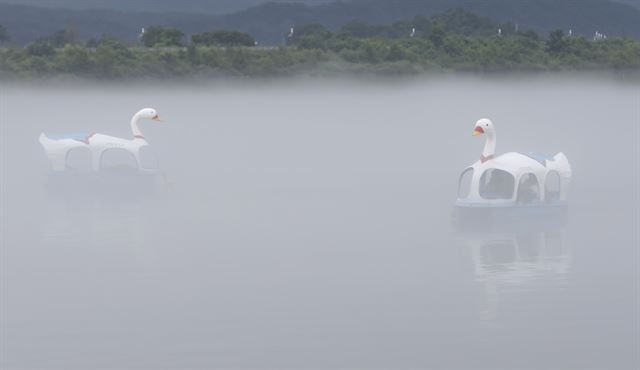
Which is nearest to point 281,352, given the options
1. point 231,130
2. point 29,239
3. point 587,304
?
point 587,304

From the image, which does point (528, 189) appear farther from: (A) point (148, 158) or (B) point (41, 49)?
(B) point (41, 49)

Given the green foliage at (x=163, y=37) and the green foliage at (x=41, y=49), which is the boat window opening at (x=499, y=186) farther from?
the green foliage at (x=163, y=37)

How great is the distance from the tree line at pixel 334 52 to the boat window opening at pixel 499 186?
22.4m

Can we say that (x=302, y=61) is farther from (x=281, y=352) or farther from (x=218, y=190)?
(x=281, y=352)

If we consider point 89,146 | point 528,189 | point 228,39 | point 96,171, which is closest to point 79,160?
point 96,171

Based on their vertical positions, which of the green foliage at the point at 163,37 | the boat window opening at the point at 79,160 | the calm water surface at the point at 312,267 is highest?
the green foliage at the point at 163,37

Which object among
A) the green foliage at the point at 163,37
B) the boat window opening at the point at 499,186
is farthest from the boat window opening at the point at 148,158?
the green foliage at the point at 163,37

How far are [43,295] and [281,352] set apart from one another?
9.27 feet

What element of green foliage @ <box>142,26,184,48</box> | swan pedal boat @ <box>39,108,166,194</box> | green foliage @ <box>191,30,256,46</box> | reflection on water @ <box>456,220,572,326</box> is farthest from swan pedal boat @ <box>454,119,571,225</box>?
green foliage @ <box>191,30,256,46</box>

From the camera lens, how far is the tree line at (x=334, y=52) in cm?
4116

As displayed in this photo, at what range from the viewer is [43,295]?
14266 mm

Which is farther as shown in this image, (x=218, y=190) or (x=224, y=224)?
(x=218, y=190)

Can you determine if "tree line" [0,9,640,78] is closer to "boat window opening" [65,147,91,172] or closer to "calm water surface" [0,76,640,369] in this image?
"calm water surface" [0,76,640,369]

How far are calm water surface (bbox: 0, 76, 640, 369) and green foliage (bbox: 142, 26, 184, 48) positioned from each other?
1198cm
